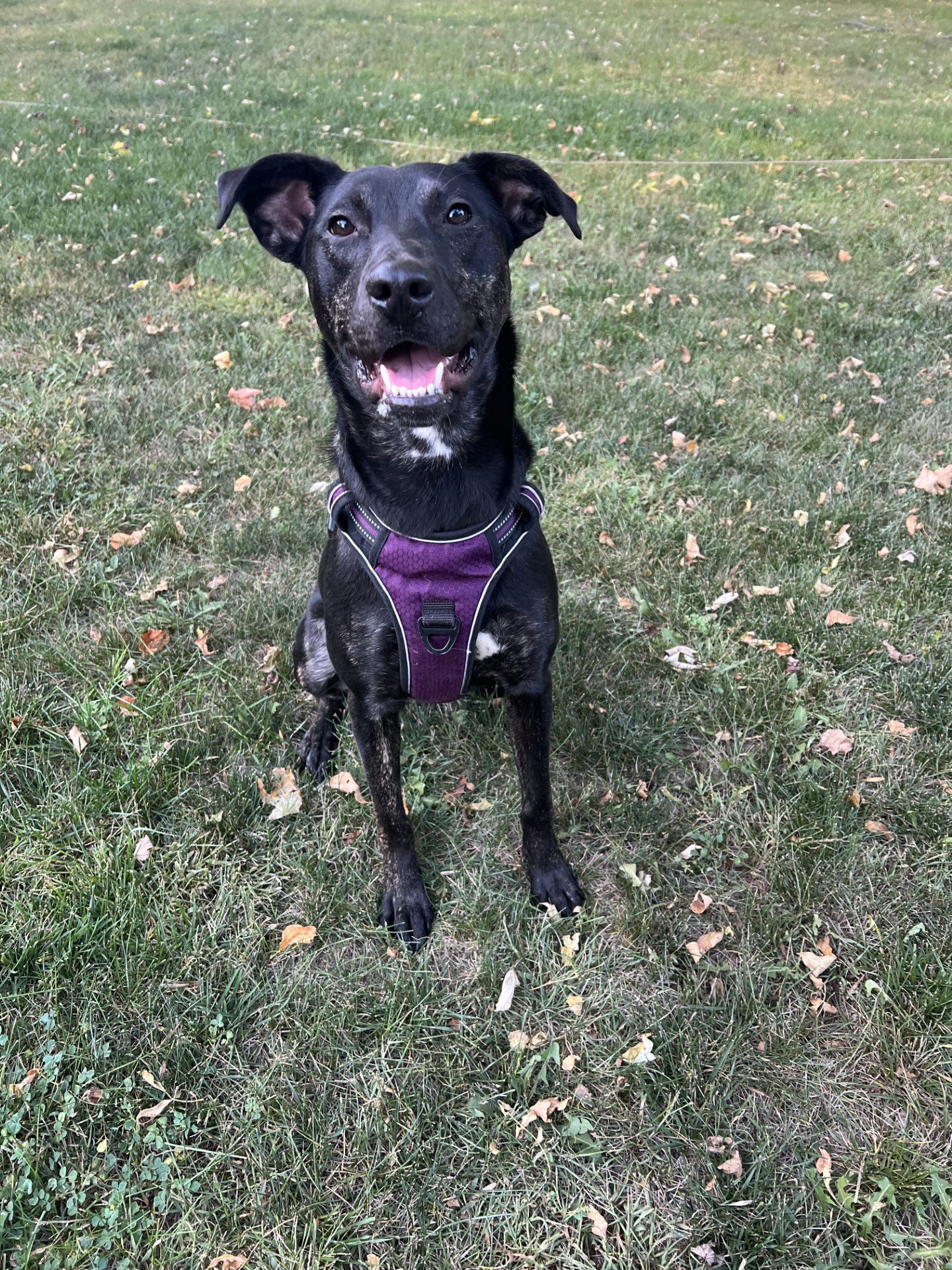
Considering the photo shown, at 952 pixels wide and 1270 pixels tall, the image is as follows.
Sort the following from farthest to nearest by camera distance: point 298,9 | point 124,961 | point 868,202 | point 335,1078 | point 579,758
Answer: point 298,9 → point 868,202 → point 579,758 → point 124,961 → point 335,1078

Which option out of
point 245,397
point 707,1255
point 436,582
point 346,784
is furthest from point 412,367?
point 245,397

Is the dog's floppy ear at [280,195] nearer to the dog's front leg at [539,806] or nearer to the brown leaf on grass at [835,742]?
the dog's front leg at [539,806]

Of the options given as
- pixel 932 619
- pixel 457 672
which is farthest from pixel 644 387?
pixel 457 672

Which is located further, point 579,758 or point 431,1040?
point 579,758

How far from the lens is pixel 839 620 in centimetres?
356

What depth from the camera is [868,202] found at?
7.75 metres

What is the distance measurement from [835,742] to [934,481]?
2058 mm

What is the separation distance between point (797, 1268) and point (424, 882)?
1.46m

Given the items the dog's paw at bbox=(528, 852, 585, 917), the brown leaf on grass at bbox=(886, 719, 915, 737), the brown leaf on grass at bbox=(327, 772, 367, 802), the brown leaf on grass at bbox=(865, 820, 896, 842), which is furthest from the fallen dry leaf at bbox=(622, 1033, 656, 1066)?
the brown leaf on grass at bbox=(886, 719, 915, 737)

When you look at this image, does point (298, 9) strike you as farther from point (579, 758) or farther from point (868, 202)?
point (579, 758)

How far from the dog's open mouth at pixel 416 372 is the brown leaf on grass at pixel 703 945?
1.84m

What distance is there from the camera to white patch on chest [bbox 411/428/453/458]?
2365mm

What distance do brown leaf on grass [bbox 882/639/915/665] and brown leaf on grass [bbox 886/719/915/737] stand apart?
0.35 metres

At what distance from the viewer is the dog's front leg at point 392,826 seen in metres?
2.56
